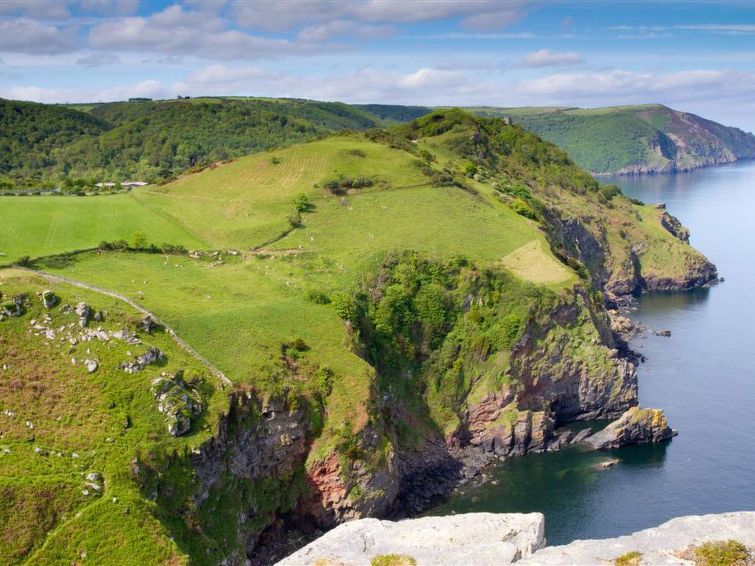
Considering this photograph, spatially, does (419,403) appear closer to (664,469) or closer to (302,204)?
(664,469)

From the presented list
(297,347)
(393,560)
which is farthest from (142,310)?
(393,560)

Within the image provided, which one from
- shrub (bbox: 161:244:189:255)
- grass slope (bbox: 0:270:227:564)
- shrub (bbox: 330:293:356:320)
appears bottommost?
grass slope (bbox: 0:270:227:564)

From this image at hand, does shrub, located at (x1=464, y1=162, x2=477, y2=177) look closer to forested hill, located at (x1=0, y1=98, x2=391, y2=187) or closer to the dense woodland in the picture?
forested hill, located at (x1=0, y1=98, x2=391, y2=187)

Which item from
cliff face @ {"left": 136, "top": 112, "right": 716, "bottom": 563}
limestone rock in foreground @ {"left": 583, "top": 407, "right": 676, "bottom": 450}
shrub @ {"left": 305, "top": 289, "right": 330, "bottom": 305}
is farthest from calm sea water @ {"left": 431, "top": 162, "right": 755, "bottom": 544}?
shrub @ {"left": 305, "top": 289, "right": 330, "bottom": 305}

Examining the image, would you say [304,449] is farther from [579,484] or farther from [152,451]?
[579,484]

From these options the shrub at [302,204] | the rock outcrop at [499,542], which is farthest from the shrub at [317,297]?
the rock outcrop at [499,542]

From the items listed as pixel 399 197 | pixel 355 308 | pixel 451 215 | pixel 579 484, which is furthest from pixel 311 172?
pixel 579 484
